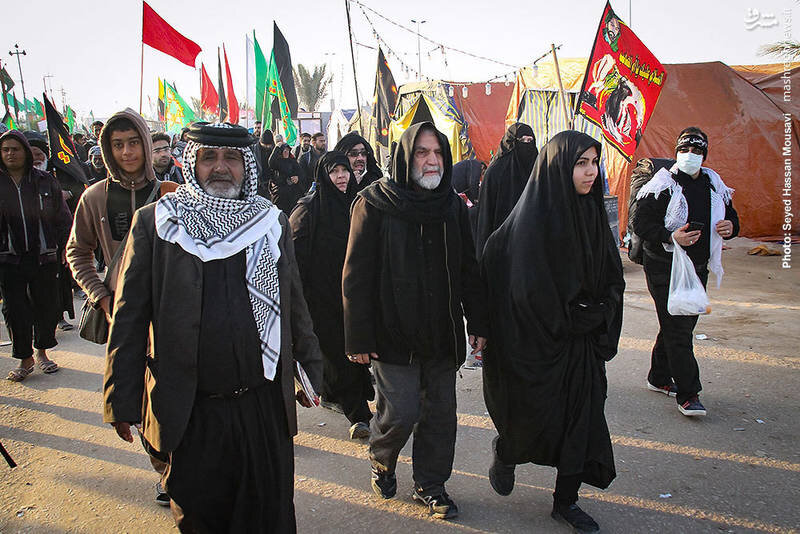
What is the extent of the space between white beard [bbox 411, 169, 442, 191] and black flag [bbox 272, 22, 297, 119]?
375 inches

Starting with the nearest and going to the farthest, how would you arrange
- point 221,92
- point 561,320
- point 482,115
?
point 561,320
point 482,115
point 221,92

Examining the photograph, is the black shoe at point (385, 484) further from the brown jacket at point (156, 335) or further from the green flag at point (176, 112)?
the green flag at point (176, 112)

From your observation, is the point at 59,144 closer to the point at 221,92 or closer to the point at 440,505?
the point at 440,505

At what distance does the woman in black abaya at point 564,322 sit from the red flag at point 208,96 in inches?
702

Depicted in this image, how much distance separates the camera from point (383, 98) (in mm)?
11469

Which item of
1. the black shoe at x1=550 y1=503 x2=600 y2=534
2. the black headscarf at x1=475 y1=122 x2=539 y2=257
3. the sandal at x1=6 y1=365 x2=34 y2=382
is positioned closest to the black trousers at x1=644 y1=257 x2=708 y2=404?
the black headscarf at x1=475 y1=122 x2=539 y2=257

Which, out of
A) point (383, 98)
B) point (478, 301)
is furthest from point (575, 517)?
point (383, 98)

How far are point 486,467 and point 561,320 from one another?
1.20m

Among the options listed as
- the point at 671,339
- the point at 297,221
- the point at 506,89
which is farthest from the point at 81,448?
the point at 506,89

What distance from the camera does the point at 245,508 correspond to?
209 centimetres

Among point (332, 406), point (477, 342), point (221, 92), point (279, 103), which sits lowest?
point (332, 406)

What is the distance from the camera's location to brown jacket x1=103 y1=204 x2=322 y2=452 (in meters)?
1.93

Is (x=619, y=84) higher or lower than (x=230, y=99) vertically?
lower

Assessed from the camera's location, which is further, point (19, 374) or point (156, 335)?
point (19, 374)
